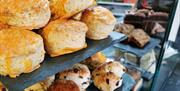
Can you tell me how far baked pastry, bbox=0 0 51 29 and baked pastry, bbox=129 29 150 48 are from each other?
84 centimetres

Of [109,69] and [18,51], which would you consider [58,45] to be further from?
[109,69]

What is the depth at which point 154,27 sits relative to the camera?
1483mm

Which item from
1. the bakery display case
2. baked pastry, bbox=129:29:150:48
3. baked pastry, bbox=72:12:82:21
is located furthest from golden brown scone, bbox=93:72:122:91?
baked pastry, bbox=129:29:150:48

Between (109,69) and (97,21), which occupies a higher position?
(97,21)

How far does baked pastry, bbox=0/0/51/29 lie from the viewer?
61cm

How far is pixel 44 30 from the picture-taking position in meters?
0.70

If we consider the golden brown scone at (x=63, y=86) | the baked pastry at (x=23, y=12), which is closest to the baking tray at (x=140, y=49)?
the golden brown scone at (x=63, y=86)

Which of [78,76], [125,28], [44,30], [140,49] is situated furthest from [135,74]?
[44,30]

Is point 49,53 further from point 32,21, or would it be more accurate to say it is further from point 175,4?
point 175,4

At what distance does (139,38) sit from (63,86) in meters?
0.71

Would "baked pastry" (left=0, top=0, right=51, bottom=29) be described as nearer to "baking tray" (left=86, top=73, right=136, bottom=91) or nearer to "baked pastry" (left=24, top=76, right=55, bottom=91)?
"baked pastry" (left=24, top=76, right=55, bottom=91)

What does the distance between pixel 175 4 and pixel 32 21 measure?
784mm

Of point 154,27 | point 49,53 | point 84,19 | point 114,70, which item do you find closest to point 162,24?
point 154,27

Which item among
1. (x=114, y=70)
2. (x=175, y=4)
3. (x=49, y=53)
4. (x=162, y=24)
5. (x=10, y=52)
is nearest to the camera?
(x=10, y=52)
